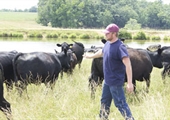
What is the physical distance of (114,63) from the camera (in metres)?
5.88

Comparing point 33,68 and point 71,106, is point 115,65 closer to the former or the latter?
point 71,106

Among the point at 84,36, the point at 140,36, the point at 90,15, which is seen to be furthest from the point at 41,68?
the point at 90,15

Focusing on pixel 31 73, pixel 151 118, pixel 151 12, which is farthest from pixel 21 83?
pixel 151 12

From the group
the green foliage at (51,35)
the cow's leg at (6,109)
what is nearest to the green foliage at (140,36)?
the green foliage at (51,35)

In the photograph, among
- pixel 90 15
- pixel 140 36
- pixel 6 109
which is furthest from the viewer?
pixel 90 15

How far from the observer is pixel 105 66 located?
6016 millimetres

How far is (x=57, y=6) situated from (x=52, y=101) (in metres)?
83.0

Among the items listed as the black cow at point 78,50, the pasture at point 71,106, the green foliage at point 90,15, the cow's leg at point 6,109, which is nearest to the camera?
the cow's leg at point 6,109

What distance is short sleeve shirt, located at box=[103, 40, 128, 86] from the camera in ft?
19.0

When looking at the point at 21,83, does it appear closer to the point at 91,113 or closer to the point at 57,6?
the point at 91,113

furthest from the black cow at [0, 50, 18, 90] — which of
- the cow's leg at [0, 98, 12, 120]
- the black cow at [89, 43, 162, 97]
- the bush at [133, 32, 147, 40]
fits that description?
the bush at [133, 32, 147, 40]

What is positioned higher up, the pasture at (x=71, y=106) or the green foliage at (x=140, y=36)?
the pasture at (x=71, y=106)

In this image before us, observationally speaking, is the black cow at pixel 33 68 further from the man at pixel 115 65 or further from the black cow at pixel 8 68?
the man at pixel 115 65

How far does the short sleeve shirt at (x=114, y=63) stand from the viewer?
580cm
